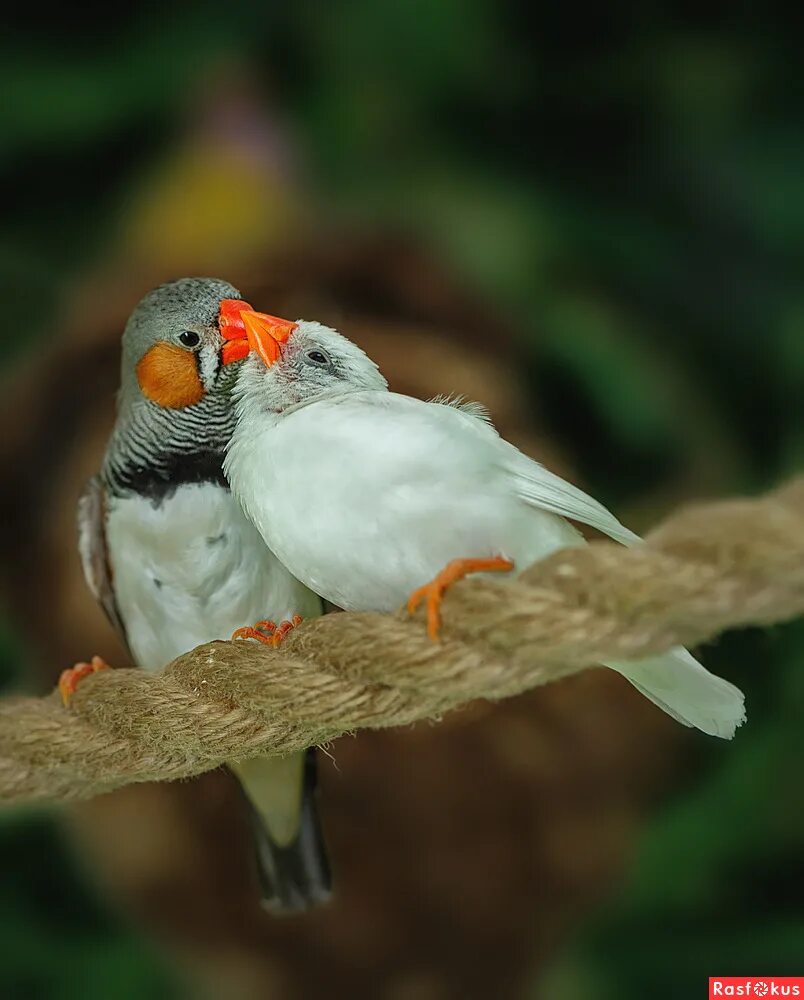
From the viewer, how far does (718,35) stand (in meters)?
1.49

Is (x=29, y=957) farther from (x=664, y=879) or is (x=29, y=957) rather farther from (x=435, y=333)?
(x=435, y=333)

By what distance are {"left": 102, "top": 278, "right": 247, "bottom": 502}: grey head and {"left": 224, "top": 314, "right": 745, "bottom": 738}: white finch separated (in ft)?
0.35

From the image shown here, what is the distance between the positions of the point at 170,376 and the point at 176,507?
0.10 metres

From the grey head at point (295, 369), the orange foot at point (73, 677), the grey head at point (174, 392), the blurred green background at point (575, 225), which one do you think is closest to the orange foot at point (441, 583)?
the grey head at point (295, 369)

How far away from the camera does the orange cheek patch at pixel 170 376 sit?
72 cm

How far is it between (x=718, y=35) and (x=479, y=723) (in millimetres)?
1015

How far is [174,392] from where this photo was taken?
732mm

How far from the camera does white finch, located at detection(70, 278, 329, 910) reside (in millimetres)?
714

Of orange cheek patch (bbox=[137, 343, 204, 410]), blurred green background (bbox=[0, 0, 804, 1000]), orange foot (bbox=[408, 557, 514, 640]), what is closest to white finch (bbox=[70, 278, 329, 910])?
orange cheek patch (bbox=[137, 343, 204, 410])

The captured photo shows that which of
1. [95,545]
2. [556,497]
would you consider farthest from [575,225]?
[556,497]

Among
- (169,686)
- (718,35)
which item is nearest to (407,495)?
(169,686)

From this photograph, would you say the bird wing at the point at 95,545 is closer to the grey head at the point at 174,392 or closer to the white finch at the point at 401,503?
the grey head at the point at 174,392

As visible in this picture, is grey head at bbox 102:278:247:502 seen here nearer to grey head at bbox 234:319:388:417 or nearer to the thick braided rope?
grey head at bbox 234:319:388:417

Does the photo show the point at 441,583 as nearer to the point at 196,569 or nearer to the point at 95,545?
the point at 196,569
